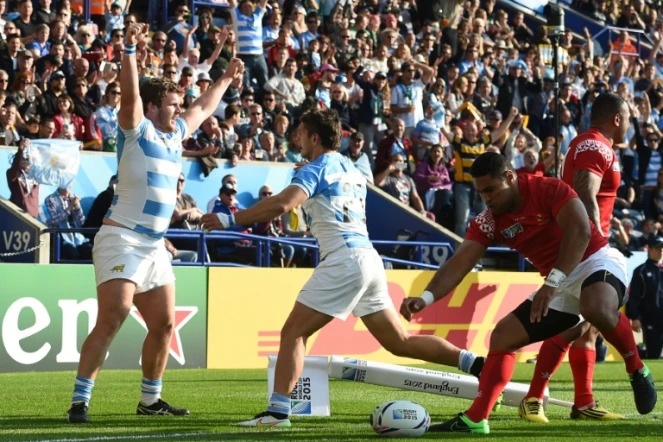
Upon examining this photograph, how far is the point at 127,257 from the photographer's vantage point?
26.9 ft

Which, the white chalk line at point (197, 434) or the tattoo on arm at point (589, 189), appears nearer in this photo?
the white chalk line at point (197, 434)

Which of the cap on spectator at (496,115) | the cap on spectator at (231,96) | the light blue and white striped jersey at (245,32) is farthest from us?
the cap on spectator at (496,115)

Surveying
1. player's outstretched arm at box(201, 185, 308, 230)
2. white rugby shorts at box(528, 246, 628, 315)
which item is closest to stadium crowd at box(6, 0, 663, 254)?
white rugby shorts at box(528, 246, 628, 315)

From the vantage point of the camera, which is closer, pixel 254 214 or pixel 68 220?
pixel 254 214

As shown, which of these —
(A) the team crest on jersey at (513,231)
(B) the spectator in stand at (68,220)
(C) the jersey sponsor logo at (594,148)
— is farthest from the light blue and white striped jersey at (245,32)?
(A) the team crest on jersey at (513,231)

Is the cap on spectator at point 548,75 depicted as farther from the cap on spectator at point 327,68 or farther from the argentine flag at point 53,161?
the argentine flag at point 53,161

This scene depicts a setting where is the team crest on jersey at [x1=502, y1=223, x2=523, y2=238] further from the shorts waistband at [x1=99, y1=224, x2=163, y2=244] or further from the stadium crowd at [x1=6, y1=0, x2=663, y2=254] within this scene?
the stadium crowd at [x1=6, y1=0, x2=663, y2=254]

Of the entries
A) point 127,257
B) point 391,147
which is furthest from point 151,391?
point 391,147

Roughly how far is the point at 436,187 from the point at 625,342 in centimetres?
1207

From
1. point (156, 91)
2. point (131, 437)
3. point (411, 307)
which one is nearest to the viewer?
point (131, 437)

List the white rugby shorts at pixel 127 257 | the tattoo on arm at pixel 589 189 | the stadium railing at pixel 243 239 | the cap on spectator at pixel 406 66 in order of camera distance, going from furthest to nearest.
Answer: the cap on spectator at pixel 406 66 → the stadium railing at pixel 243 239 → the tattoo on arm at pixel 589 189 → the white rugby shorts at pixel 127 257

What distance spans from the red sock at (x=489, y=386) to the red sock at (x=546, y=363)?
3.62 feet

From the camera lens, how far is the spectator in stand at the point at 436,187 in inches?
790

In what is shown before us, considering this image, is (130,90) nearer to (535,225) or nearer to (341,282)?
(341,282)
